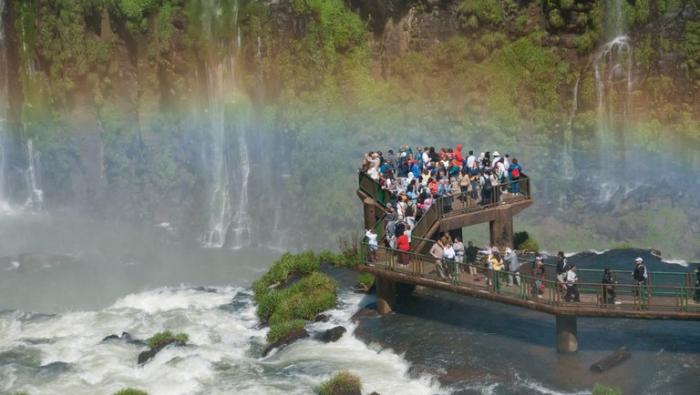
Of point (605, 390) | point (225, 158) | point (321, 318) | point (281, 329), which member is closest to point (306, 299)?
point (321, 318)

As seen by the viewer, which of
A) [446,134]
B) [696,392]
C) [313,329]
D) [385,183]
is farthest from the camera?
[446,134]

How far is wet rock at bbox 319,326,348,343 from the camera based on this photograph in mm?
44656

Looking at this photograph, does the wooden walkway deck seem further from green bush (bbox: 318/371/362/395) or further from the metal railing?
green bush (bbox: 318/371/362/395)

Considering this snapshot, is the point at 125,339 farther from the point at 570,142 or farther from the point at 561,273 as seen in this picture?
the point at 570,142

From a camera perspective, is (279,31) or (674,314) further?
(279,31)

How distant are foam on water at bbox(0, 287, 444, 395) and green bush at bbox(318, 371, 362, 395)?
62 cm

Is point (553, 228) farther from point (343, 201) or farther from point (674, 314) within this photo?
point (674, 314)

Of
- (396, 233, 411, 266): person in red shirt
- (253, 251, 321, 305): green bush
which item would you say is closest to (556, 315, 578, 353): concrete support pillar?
(396, 233, 411, 266): person in red shirt

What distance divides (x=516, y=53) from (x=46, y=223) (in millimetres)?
32959

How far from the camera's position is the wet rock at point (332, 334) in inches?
1758

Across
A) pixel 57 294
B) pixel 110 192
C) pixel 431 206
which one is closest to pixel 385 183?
pixel 431 206

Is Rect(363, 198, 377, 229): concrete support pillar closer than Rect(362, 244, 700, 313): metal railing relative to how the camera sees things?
No

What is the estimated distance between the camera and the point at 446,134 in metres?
69.9

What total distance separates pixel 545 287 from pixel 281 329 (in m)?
11.2
